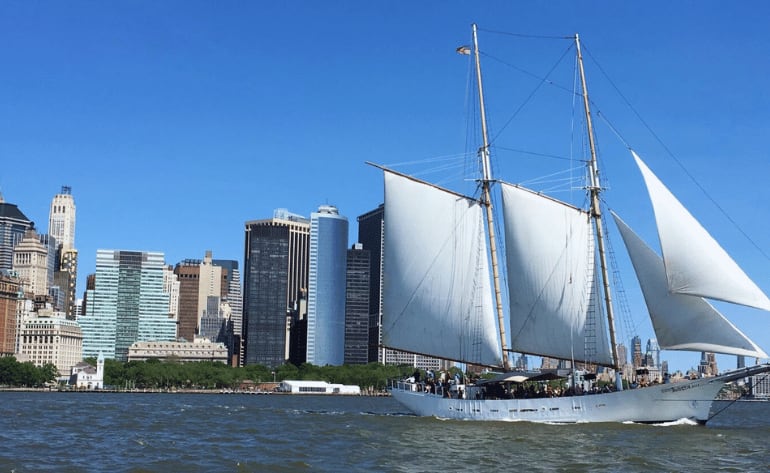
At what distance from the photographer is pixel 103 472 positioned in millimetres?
46344

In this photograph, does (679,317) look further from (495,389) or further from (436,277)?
(436,277)

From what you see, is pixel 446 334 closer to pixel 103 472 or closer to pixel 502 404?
pixel 502 404

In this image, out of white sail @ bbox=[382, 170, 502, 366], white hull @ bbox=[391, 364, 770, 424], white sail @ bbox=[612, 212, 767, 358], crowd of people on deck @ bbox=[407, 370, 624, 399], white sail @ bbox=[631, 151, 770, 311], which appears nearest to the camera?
white sail @ bbox=[631, 151, 770, 311]

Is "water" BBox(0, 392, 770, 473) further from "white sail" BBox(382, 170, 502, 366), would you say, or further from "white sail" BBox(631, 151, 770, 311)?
"white sail" BBox(631, 151, 770, 311)

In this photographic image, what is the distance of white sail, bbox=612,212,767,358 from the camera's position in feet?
223

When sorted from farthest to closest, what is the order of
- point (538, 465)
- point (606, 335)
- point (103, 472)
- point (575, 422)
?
point (606, 335)
point (575, 422)
point (538, 465)
point (103, 472)

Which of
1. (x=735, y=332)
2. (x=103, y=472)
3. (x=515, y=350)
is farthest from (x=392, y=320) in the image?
(x=103, y=472)

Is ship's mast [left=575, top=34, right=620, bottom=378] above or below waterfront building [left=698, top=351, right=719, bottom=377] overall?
above

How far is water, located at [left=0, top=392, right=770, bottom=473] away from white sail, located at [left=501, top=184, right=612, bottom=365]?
9065 millimetres

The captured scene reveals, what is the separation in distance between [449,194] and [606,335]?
1795 centimetres

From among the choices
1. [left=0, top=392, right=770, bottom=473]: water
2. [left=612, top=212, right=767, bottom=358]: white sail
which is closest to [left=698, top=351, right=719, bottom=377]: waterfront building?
[left=0, top=392, right=770, bottom=473]: water

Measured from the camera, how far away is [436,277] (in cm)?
8519

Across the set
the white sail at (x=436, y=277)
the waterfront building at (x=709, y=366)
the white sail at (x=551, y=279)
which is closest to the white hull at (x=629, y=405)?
the white sail at (x=551, y=279)

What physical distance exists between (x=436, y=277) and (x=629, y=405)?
20.0 metres
